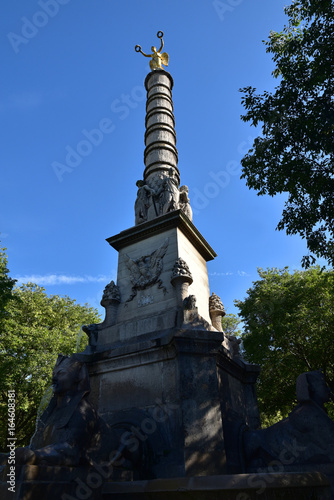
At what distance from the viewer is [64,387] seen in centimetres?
527

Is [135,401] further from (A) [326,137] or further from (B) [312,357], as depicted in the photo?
(B) [312,357]

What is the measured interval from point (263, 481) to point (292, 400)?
56.1 feet

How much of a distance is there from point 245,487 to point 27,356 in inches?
757

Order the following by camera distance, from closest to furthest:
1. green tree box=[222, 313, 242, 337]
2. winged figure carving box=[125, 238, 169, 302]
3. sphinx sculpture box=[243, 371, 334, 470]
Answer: sphinx sculpture box=[243, 371, 334, 470], winged figure carving box=[125, 238, 169, 302], green tree box=[222, 313, 242, 337]

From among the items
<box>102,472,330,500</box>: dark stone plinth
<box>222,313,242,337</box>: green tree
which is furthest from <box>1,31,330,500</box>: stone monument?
<box>222,313,242,337</box>: green tree

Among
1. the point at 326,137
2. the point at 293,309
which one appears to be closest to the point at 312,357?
the point at 293,309

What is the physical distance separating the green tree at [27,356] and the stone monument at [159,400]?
36.7ft

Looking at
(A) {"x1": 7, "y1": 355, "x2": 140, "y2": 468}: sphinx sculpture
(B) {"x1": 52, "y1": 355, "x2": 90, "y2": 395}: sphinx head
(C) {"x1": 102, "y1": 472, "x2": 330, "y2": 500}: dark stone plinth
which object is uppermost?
(B) {"x1": 52, "y1": 355, "x2": 90, "y2": 395}: sphinx head

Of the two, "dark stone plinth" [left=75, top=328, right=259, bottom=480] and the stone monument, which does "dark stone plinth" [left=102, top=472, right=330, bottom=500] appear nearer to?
the stone monument

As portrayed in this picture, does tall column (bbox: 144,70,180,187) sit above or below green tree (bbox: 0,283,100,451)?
above

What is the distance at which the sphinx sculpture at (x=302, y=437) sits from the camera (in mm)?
5102

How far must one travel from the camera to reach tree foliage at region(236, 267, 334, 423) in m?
17.8

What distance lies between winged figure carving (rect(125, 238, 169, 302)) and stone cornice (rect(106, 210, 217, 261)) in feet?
1.62

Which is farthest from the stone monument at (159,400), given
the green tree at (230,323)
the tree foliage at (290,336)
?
the green tree at (230,323)
